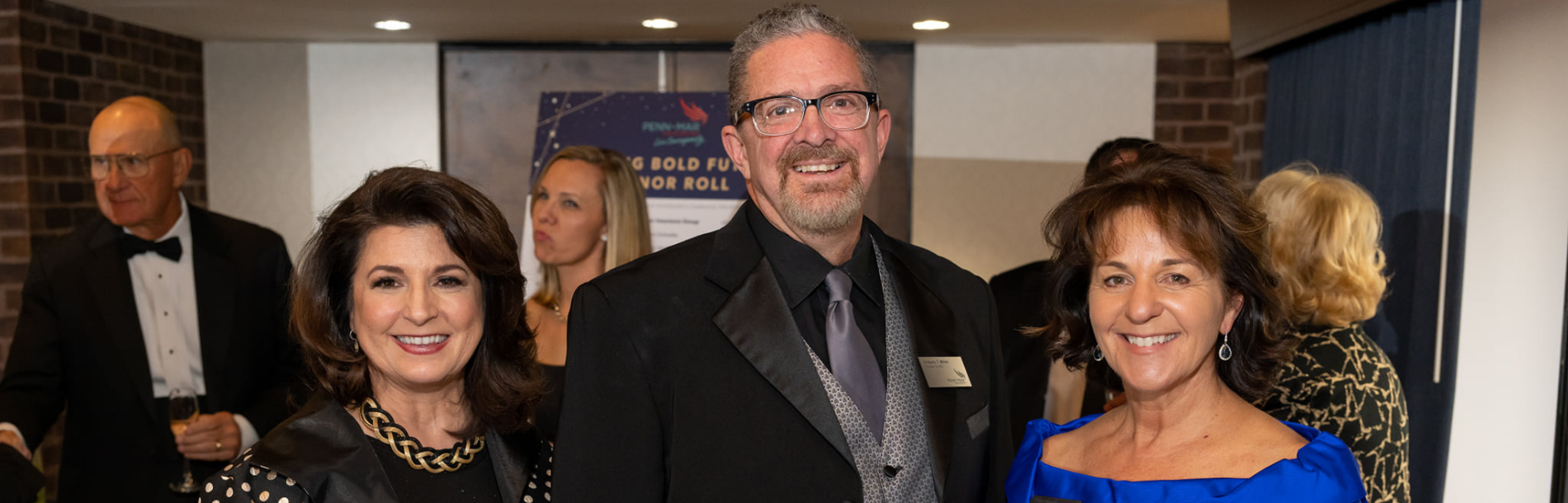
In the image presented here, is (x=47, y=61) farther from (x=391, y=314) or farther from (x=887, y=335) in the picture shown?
(x=887, y=335)

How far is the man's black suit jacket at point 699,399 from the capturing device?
5.31 feet

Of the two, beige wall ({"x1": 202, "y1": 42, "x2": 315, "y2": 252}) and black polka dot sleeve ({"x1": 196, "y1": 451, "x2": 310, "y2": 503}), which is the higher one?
beige wall ({"x1": 202, "y1": 42, "x2": 315, "y2": 252})

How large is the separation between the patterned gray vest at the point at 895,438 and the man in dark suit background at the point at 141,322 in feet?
6.78

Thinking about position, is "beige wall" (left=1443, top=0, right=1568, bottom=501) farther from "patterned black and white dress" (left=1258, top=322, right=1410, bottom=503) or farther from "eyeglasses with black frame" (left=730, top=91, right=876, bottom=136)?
"eyeglasses with black frame" (left=730, top=91, right=876, bottom=136)

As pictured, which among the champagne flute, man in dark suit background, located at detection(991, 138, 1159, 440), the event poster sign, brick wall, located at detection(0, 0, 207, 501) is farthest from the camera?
the event poster sign

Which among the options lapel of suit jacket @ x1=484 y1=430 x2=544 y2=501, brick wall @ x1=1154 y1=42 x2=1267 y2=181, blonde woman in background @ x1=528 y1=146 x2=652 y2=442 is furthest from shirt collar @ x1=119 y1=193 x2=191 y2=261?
brick wall @ x1=1154 y1=42 x2=1267 y2=181

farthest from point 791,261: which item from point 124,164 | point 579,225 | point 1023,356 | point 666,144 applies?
point 666,144

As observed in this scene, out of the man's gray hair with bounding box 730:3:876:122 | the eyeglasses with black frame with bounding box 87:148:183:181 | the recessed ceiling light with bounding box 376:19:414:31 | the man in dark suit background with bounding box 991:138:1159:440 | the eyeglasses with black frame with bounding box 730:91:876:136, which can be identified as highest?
the recessed ceiling light with bounding box 376:19:414:31

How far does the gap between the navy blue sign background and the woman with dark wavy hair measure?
12.5ft

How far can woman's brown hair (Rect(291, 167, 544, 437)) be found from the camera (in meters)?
1.84

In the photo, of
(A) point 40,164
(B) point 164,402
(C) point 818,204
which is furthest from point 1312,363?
(A) point 40,164

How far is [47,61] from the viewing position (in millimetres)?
4539

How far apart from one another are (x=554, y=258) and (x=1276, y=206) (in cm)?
206

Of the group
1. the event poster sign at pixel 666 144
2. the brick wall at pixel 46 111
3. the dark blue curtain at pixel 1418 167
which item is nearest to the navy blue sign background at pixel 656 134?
the event poster sign at pixel 666 144
